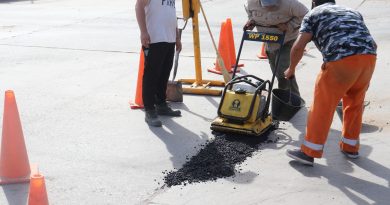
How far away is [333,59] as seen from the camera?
4906 millimetres

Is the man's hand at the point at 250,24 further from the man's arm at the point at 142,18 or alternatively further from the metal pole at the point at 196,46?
the man's arm at the point at 142,18

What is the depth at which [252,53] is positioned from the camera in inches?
425

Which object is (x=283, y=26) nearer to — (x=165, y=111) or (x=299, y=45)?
(x=299, y=45)

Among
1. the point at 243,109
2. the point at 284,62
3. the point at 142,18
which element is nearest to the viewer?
the point at 243,109

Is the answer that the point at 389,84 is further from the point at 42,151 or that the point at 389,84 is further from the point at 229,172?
the point at 42,151

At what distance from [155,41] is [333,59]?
213 centimetres

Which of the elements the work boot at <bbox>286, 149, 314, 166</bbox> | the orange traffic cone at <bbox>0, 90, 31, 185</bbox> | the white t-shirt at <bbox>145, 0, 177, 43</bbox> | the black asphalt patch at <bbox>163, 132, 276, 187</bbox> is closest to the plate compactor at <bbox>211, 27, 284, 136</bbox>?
the black asphalt patch at <bbox>163, 132, 276, 187</bbox>

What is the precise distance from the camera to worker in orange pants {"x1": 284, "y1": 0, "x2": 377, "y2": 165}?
4891mm

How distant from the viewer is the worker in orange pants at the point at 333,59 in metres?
4.89

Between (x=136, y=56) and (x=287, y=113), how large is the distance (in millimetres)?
4810

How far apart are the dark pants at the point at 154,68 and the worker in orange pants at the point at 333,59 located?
171 cm

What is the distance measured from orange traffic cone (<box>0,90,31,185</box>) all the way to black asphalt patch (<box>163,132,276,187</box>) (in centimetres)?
126

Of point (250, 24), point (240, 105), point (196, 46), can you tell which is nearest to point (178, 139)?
point (240, 105)

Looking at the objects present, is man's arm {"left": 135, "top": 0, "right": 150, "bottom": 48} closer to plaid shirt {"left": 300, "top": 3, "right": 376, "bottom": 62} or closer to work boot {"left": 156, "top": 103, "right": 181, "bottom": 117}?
work boot {"left": 156, "top": 103, "right": 181, "bottom": 117}
